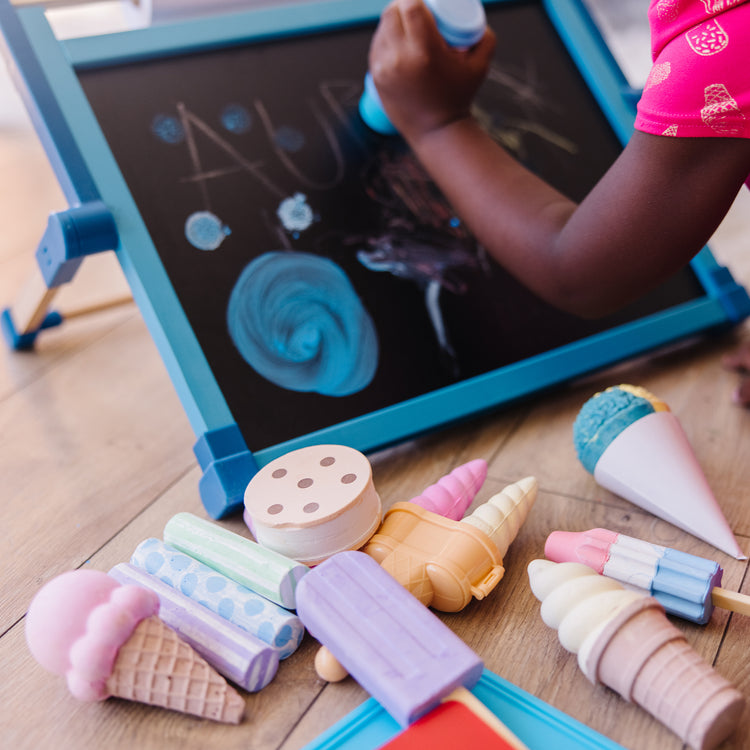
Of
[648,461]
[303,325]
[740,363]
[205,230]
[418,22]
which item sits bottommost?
[740,363]

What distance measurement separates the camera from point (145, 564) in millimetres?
598

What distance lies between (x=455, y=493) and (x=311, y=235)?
342 millimetres

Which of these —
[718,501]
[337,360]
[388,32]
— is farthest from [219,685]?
[388,32]

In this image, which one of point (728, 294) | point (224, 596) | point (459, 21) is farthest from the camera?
point (728, 294)

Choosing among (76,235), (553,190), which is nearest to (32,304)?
(76,235)

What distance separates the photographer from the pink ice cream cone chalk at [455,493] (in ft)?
A: 2.04

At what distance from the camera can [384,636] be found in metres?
0.48

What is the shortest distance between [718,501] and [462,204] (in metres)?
0.39

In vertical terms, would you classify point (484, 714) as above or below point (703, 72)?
below

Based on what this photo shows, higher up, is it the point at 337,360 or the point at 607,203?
the point at 607,203

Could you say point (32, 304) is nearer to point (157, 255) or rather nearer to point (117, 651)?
point (157, 255)

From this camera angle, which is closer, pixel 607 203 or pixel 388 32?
pixel 607 203

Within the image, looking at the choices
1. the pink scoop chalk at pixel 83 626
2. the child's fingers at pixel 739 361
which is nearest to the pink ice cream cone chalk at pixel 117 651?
the pink scoop chalk at pixel 83 626

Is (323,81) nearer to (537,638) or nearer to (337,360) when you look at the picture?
(337,360)
